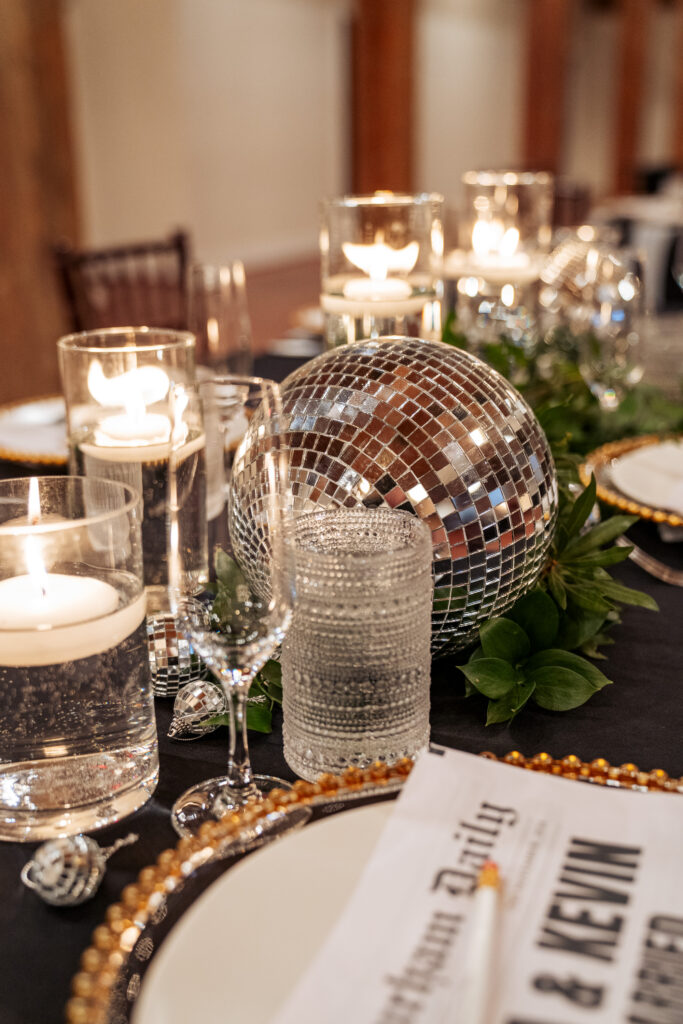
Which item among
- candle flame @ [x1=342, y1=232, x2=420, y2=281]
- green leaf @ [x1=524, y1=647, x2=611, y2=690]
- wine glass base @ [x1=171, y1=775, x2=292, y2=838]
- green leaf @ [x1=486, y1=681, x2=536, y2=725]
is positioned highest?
candle flame @ [x1=342, y1=232, x2=420, y2=281]

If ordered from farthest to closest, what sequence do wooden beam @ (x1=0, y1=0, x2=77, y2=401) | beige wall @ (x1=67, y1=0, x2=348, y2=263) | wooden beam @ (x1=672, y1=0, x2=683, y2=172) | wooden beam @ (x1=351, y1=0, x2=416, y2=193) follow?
wooden beam @ (x1=672, y1=0, x2=683, y2=172), wooden beam @ (x1=351, y1=0, x2=416, y2=193), beige wall @ (x1=67, y1=0, x2=348, y2=263), wooden beam @ (x1=0, y1=0, x2=77, y2=401)

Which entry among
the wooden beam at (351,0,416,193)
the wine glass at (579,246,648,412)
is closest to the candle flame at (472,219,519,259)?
the wine glass at (579,246,648,412)

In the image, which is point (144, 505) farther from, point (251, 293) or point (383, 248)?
point (251, 293)

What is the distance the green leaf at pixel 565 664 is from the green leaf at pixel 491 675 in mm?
18

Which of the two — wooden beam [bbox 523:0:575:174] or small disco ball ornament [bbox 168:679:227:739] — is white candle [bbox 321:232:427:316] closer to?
small disco ball ornament [bbox 168:679:227:739]

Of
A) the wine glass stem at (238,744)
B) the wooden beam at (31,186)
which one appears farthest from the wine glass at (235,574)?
the wooden beam at (31,186)

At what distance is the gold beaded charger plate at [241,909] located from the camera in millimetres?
408

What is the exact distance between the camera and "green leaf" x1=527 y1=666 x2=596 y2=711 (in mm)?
685

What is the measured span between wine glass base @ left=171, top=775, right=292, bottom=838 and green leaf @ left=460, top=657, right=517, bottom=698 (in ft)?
0.51

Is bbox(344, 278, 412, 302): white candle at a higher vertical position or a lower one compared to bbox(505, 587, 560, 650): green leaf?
higher

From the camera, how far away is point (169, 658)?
2.33ft

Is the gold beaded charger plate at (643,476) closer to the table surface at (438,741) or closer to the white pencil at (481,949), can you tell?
the table surface at (438,741)

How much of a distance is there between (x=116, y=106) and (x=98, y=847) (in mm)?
8145

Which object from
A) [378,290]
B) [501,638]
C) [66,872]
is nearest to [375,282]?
[378,290]
